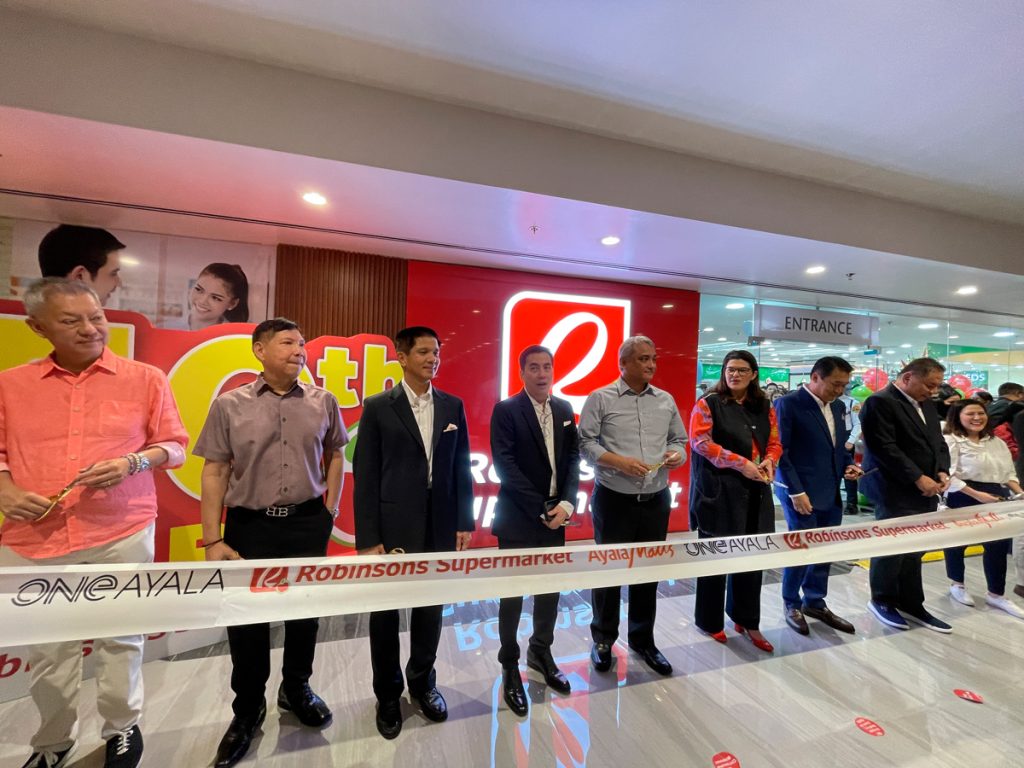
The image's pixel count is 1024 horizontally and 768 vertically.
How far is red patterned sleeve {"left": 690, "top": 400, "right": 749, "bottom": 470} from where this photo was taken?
2432 mm

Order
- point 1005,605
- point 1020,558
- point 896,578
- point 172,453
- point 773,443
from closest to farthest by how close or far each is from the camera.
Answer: point 172,453 < point 773,443 < point 896,578 < point 1005,605 < point 1020,558

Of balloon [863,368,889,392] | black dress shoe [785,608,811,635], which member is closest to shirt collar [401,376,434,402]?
black dress shoe [785,608,811,635]

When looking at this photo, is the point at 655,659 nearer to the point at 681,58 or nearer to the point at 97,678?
the point at 97,678

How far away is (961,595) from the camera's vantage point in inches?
131

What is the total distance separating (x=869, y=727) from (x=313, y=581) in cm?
259

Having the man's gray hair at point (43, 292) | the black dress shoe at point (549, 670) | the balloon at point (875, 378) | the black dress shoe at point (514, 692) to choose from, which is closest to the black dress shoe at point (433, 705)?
the black dress shoe at point (514, 692)

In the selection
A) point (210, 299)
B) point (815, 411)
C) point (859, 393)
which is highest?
point (210, 299)

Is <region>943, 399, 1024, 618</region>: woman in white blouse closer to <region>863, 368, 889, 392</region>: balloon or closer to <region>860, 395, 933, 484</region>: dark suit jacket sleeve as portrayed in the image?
<region>860, 395, 933, 484</region>: dark suit jacket sleeve

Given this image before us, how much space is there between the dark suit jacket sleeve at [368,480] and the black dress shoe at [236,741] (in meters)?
0.86

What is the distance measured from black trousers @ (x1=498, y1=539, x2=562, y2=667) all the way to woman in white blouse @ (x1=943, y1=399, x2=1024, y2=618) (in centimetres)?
330

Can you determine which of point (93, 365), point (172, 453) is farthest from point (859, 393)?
point (93, 365)

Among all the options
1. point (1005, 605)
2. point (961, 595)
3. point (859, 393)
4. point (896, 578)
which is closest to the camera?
point (896, 578)

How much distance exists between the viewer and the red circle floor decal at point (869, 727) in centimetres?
193

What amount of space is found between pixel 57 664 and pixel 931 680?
13.6 feet
